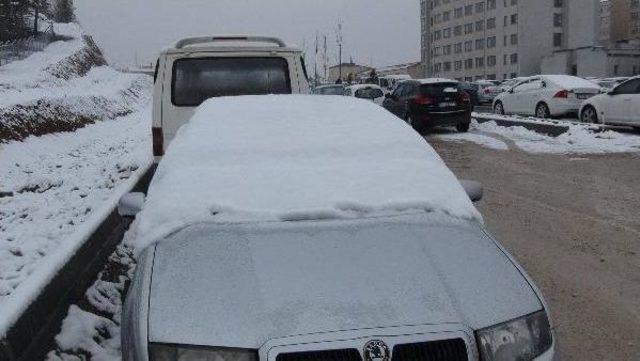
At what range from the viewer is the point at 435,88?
1773cm

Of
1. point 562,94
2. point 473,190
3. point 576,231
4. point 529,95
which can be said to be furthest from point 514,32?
point 473,190

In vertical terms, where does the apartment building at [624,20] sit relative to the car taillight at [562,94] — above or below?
above

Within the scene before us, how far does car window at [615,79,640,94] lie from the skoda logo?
1536 centimetres

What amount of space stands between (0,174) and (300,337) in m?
10.6

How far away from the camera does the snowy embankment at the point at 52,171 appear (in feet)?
17.0

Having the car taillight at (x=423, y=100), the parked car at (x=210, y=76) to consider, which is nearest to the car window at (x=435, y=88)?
the car taillight at (x=423, y=100)

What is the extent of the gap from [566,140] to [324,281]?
43.9ft

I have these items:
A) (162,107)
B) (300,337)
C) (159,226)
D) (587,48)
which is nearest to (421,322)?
(300,337)

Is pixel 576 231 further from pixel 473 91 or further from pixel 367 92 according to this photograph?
pixel 473 91

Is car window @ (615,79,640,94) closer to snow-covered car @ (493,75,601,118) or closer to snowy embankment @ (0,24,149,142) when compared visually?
snow-covered car @ (493,75,601,118)

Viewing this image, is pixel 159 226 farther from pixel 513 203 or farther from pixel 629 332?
pixel 513 203

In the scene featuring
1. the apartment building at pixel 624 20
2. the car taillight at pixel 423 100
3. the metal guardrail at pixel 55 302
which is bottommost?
the metal guardrail at pixel 55 302

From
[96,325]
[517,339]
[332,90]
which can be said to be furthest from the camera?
[332,90]

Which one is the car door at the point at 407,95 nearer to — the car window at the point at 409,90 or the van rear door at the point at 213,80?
the car window at the point at 409,90
